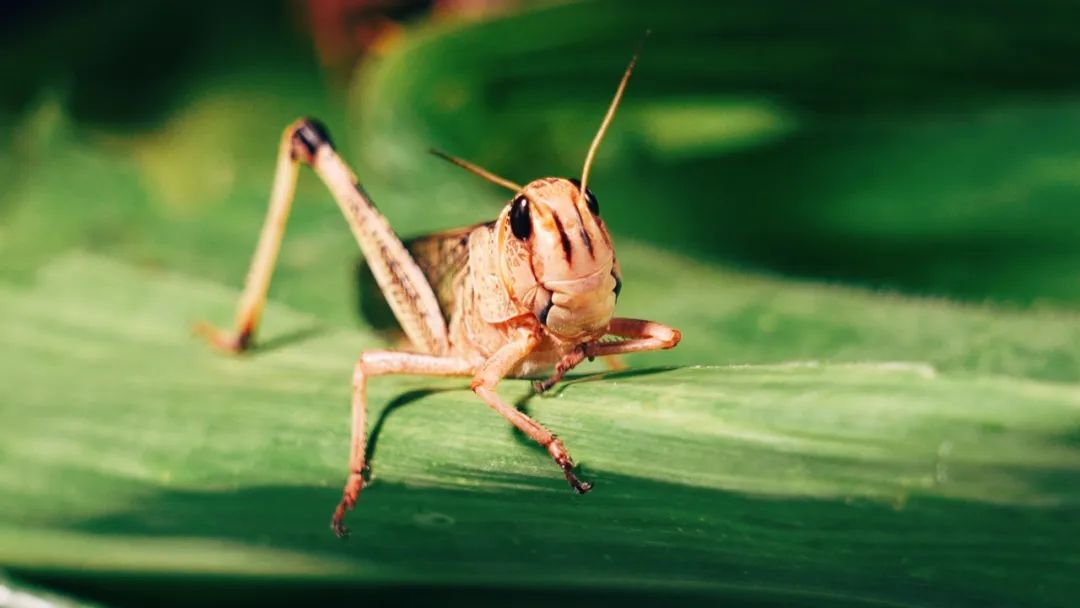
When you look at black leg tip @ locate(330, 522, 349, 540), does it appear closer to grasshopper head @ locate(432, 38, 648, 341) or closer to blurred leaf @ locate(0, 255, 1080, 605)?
blurred leaf @ locate(0, 255, 1080, 605)

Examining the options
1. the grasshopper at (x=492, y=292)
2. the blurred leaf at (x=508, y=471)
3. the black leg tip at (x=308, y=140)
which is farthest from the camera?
the black leg tip at (x=308, y=140)

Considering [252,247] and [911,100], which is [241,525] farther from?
[911,100]

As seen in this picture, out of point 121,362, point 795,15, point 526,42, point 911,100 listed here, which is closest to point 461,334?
point 121,362

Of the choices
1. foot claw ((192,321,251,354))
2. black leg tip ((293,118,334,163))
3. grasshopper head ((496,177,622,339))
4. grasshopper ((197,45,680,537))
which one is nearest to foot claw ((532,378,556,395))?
grasshopper ((197,45,680,537))

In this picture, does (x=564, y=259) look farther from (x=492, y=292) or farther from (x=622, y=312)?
(x=622, y=312)

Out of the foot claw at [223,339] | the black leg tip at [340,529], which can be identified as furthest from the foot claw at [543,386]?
the foot claw at [223,339]

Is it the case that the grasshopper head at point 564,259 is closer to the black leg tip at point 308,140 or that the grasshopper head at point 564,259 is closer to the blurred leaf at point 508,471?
the blurred leaf at point 508,471

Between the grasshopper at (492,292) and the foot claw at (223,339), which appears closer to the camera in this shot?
the grasshopper at (492,292)

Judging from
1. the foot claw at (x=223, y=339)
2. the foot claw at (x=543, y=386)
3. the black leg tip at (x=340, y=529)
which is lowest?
the black leg tip at (x=340, y=529)
